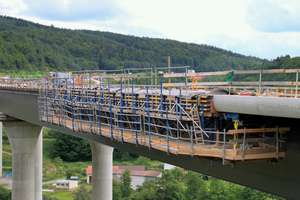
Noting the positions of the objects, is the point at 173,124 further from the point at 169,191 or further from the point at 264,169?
the point at 169,191

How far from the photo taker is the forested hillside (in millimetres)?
114375

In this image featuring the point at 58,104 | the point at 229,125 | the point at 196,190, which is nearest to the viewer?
the point at 229,125

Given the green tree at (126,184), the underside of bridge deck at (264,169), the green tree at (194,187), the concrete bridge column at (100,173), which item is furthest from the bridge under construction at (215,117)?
the green tree at (126,184)

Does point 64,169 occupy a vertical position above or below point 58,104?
below

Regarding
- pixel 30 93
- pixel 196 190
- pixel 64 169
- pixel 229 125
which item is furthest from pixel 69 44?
pixel 229 125

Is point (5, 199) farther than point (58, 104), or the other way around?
point (5, 199)

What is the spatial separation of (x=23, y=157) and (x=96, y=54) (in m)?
113

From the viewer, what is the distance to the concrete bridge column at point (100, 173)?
37.5 m

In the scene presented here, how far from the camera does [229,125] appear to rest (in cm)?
1595

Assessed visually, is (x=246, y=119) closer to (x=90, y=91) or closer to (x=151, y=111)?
(x=151, y=111)

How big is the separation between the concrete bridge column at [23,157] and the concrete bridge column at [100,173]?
880 centimetres

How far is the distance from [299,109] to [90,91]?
15.3 m

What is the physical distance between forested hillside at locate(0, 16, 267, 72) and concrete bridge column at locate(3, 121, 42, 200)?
215 feet

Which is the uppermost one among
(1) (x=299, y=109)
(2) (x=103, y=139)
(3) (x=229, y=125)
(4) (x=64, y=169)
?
(1) (x=299, y=109)
